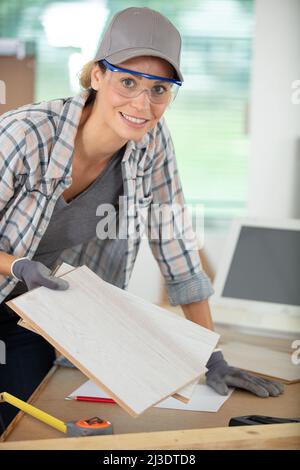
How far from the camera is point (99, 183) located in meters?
1.57

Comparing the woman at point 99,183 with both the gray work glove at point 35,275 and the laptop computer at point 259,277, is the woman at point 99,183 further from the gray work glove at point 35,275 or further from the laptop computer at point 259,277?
the laptop computer at point 259,277

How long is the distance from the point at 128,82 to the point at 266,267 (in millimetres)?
849

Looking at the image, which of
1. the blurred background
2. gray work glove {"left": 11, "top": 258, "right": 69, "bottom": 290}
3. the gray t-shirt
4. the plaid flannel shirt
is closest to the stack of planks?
gray work glove {"left": 11, "top": 258, "right": 69, "bottom": 290}

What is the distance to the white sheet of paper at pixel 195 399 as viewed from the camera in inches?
49.3

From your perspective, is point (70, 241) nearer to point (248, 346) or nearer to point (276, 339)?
point (248, 346)

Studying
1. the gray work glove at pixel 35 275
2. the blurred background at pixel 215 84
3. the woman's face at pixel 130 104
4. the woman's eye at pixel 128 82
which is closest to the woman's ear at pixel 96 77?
the woman's face at pixel 130 104

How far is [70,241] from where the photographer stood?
5.27 feet

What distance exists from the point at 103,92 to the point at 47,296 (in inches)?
20.6

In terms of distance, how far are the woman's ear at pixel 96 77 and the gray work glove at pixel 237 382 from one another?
0.63 metres

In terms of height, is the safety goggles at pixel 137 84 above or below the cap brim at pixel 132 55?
below

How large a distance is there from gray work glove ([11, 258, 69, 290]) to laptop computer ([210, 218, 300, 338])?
844 mm

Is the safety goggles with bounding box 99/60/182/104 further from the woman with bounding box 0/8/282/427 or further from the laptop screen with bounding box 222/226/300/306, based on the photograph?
the laptop screen with bounding box 222/226/300/306

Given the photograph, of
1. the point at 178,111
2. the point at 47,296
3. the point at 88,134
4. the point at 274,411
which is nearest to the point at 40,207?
the point at 88,134

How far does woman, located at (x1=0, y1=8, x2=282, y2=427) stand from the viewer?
4.34 feet
